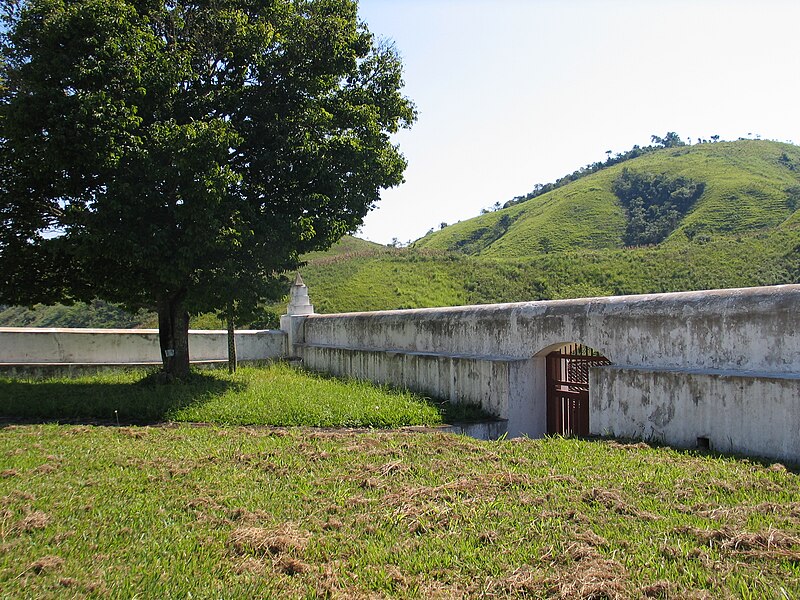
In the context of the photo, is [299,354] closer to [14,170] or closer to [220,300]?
[220,300]

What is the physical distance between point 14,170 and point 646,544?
1101 cm

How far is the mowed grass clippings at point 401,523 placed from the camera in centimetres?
345

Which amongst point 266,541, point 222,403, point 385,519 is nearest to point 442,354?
point 222,403

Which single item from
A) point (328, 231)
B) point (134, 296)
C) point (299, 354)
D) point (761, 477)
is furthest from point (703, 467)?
point (299, 354)

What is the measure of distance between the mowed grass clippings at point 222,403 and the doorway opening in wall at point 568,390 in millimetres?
1660

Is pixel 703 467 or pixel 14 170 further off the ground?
pixel 14 170

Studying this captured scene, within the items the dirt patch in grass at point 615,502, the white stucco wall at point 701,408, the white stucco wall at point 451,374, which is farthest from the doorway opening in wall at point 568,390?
the dirt patch in grass at point 615,502

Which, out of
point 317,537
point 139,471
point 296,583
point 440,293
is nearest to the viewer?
point 296,583

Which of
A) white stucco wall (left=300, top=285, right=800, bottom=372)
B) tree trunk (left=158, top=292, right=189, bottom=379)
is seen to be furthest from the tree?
white stucco wall (left=300, top=285, right=800, bottom=372)

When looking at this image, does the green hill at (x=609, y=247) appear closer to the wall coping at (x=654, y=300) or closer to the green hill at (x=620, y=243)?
the green hill at (x=620, y=243)

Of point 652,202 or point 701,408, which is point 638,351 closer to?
point 701,408

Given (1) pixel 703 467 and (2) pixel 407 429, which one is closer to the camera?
(1) pixel 703 467

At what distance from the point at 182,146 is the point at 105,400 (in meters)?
4.45

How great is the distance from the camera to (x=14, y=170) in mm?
10273
